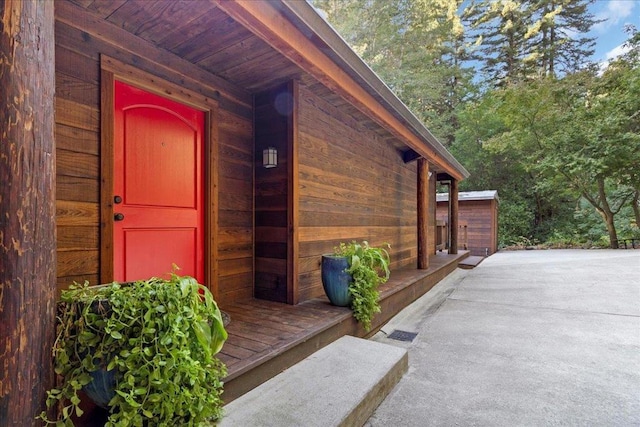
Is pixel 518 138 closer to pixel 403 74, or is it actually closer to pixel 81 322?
pixel 403 74

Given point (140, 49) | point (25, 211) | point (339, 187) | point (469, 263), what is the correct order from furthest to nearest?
point (469, 263) → point (339, 187) → point (140, 49) → point (25, 211)

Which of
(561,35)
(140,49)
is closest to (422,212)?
(140,49)

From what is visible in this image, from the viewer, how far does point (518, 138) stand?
39.3 feet

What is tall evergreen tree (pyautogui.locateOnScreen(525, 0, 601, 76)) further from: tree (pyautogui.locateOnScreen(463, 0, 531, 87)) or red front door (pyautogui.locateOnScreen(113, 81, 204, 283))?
red front door (pyautogui.locateOnScreen(113, 81, 204, 283))

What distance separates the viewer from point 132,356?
1077 mm

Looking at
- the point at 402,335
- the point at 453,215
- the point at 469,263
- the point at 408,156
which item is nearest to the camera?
the point at 402,335

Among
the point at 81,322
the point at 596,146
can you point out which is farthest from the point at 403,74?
the point at 81,322

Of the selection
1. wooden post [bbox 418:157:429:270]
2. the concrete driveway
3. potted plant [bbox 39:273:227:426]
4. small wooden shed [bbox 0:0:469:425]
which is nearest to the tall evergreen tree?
wooden post [bbox 418:157:429:270]

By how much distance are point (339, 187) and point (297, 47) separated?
74.2 inches

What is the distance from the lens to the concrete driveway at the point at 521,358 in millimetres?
1740

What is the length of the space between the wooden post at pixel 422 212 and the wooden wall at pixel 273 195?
9.80ft

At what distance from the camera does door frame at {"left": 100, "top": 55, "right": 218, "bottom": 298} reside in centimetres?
187

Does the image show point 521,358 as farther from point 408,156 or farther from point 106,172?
point 408,156

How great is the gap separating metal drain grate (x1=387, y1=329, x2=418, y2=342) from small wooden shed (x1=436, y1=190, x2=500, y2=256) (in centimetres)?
799
